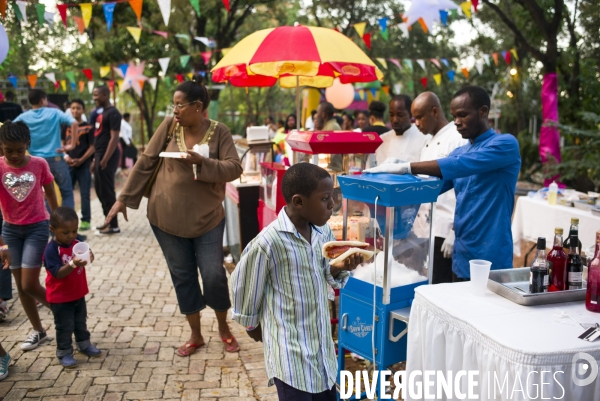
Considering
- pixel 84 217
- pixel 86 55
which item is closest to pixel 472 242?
pixel 84 217

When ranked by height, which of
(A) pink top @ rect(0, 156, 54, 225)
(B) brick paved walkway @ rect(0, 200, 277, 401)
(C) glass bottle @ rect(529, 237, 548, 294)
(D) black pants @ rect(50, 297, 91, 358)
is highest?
(A) pink top @ rect(0, 156, 54, 225)

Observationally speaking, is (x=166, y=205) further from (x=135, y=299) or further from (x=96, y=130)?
(x=96, y=130)

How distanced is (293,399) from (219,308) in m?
2.13

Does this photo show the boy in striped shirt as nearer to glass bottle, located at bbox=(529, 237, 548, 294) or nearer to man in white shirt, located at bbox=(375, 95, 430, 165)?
glass bottle, located at bbox=(529, 237, 548, 294)

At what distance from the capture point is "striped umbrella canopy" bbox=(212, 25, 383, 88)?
16.8ft

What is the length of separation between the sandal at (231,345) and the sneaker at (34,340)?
151 cm

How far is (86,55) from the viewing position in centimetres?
2534

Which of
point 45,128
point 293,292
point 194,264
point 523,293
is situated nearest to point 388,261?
point 523,293

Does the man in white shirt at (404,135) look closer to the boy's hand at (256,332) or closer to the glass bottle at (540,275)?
the glass bottle at (540,275)

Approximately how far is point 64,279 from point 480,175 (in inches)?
119

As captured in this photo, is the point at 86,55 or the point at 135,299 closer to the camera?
the point at 135,299

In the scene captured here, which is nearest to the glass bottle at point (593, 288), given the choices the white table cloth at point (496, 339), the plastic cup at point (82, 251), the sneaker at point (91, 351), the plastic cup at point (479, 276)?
the white table cloth at point (496, 339)

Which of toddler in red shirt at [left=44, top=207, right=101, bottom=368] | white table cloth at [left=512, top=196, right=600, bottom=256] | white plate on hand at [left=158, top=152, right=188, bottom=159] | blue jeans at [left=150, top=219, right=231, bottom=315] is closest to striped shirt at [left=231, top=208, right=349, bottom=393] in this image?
white plate on hand at [left=158, top=152, right=188, bottom=159]

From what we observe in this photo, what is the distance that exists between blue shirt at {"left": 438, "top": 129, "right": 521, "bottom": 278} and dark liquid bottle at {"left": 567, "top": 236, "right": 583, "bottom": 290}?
0.52m
